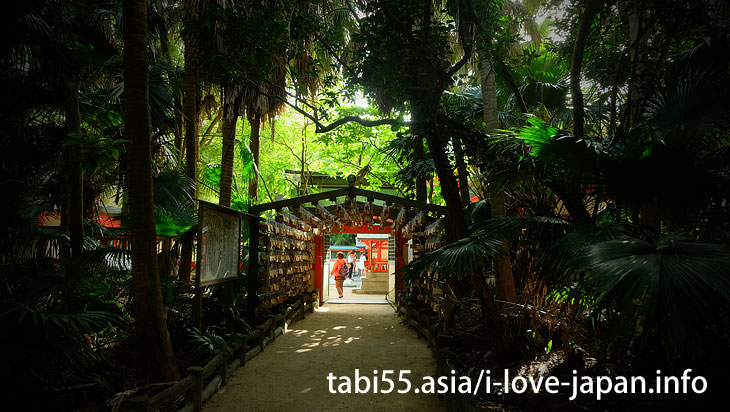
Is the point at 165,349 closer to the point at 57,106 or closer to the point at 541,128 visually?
the point at 57,106

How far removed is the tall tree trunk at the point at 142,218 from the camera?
382 cm

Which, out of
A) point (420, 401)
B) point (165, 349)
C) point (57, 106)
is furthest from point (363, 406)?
point (57, 106)

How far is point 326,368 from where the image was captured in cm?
593

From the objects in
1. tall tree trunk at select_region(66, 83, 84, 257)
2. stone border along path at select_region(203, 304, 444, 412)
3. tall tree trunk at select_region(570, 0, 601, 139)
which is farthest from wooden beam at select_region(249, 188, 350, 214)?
tall tree trunk at select_region(570, 0, 601, 139)

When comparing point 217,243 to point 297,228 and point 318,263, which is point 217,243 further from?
point 318,263

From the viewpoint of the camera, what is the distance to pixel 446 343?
5297mm

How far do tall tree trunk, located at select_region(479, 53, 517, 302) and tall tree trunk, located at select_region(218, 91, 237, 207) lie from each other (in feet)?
14.7

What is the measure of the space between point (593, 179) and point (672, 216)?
0.54m

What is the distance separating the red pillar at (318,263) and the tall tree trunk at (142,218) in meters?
10.5

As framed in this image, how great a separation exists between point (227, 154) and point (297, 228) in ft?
9.38

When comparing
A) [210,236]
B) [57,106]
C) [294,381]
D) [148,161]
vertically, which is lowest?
[294,381]

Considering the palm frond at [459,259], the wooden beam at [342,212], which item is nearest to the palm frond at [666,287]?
the palm frond at [459,259]

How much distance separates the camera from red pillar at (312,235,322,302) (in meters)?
14.5

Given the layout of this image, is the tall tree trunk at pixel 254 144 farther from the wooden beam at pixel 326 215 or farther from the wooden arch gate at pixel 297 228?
the wooden beam at pixel 326 215
